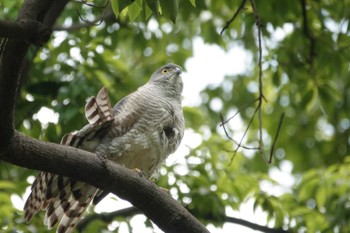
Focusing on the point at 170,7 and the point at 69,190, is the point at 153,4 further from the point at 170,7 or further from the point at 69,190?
the point at 69,190

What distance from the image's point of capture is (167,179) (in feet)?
21.4

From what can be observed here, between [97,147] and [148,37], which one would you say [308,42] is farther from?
[97,147]

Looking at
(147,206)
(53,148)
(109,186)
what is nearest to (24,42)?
(53,148)

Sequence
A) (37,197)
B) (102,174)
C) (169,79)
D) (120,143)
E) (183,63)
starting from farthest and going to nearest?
(183,63), (169,79), (120,143), (37,197), (102,174)

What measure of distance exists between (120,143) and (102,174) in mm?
1368

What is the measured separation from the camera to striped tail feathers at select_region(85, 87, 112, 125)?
4.67m

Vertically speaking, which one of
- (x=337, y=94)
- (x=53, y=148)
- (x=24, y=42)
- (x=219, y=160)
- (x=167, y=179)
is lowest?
(x=53, y=148)

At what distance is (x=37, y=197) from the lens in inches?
189

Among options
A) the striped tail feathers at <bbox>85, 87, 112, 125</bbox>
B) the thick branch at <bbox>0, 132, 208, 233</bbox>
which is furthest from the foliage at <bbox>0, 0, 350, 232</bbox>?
the thick branch at <bbox>0, 132, 208, 233</bbox>

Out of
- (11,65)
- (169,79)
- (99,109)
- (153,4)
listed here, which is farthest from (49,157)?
(169,79)

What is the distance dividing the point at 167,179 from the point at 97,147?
151 cm

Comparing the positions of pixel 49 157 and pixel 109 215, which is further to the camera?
pixel 109 215

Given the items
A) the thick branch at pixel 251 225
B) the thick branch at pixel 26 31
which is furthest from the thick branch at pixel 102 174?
the thick branch at pixel 251 225

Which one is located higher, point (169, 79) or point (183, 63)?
point (183, 63)
